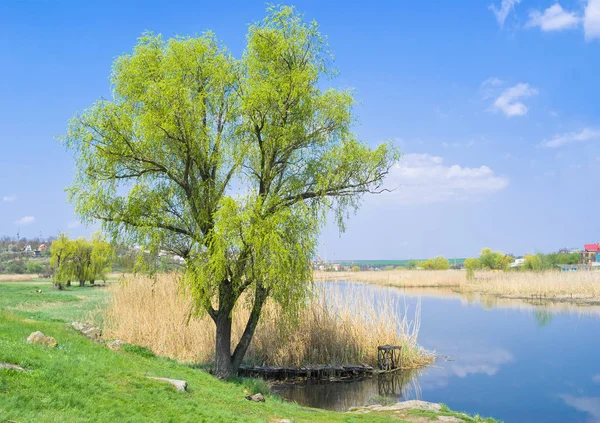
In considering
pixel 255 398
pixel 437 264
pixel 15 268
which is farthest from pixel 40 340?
pixel 437 264

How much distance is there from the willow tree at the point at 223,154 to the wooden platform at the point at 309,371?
1.71 m

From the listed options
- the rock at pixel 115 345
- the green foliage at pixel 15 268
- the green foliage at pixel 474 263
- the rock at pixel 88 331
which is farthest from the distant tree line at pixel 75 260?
the green foliage at pixel 474 263

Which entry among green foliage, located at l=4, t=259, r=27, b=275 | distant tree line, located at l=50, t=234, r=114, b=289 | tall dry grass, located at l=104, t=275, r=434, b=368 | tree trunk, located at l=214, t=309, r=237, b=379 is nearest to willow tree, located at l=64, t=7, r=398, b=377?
tree trunk, located at l=214, t=309, r=237, b=379

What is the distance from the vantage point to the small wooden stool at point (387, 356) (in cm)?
1845

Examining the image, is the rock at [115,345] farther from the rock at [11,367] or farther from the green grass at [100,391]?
the rock at [11,367]

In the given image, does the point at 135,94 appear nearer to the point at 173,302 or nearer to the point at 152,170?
the point at 152,170

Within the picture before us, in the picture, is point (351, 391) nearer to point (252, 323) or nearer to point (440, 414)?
point (252, 323)

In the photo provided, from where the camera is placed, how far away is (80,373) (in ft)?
26.8

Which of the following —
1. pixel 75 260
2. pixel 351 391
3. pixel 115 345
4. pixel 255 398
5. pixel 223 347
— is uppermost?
pixel 75 260

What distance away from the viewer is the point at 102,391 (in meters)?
7.74

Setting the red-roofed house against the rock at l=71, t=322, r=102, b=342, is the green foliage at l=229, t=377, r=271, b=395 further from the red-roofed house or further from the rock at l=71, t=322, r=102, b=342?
the red-roofed house

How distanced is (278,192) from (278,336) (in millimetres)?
6071

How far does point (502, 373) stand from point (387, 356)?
5.19 m

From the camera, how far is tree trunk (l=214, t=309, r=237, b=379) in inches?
583
